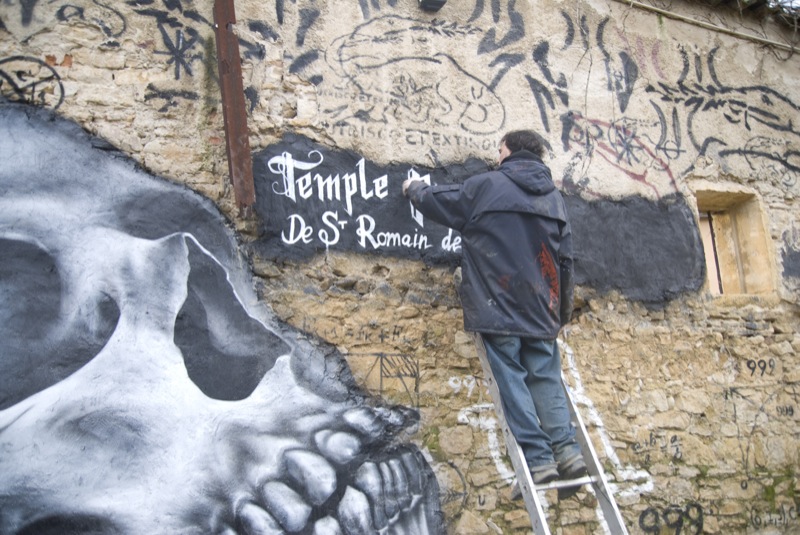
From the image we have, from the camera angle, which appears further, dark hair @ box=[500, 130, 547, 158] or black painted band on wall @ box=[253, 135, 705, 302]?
black painted band on wall @ box=[253, 135, 705, 302]

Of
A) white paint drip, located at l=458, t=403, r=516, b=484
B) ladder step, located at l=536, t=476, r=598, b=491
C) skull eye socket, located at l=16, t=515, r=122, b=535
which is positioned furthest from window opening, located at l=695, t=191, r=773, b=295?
skull eye socket, located at l=16, t=515, r=122, b=535

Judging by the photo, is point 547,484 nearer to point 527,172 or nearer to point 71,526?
point 527,172

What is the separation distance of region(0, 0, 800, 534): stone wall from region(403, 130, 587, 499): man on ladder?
531mm

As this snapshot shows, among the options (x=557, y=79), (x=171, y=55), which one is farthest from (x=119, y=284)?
(x=557, y=79)

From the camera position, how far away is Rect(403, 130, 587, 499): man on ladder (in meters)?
3.17

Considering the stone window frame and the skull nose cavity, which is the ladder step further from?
the stone window frame

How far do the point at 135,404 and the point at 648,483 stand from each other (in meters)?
2.96

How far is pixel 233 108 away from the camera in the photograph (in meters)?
3.51

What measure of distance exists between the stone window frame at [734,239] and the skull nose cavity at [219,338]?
10.4ft

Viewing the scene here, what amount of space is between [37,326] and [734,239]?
4617mm

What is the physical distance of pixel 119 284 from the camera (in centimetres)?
326

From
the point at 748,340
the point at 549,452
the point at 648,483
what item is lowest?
the point at 648,483

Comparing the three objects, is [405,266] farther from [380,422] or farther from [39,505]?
[39,505]

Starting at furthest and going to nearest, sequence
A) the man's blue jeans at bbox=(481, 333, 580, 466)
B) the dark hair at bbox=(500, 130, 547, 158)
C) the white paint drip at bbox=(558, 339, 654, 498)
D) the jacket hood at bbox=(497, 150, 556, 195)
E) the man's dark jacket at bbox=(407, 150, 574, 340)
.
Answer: the white paint drip at bbox=(558, 339, 654, 498) → the dark hair at bbox=(500, 130, 547, 158) → the jacket hood at bbox=(497, 150, 556, 195) → the man's dark jacket at bbox=(407, 150, 574, 340) → the man's blue jeans at bbox=(481, 333, 580, 466)
